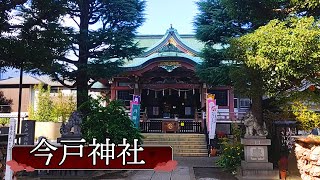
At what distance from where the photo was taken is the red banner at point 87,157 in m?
3.94

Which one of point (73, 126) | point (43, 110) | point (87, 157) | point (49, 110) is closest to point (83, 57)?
point (73, 126)

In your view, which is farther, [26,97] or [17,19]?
[26,97]

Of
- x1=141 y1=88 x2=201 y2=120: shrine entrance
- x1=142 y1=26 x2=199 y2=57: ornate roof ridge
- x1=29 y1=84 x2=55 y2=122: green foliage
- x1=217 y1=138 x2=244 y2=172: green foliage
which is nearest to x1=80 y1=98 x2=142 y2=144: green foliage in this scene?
x1=217 y1=138 x2=244 y2=172: green foliage

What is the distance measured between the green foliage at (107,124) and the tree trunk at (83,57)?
1502mm

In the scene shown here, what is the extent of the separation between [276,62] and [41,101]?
65.9 ft

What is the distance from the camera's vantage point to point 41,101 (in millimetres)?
23750

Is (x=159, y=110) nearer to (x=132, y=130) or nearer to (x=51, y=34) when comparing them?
(x=132, y=130)

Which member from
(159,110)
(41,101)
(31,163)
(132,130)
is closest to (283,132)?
(132,130)

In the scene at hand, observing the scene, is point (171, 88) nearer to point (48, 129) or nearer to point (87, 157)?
point (48, 129)

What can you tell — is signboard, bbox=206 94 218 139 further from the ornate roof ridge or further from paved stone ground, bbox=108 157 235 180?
the ornate roof ridge

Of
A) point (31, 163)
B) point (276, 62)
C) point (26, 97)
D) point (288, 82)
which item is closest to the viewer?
point (31, 163)

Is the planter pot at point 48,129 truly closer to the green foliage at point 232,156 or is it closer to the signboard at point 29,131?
the signboard at point 29,131

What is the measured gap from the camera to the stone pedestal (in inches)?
384

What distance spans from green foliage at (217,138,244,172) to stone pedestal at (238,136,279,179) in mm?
785
